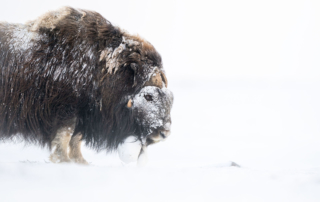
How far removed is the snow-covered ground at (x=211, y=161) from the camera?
6.04ft

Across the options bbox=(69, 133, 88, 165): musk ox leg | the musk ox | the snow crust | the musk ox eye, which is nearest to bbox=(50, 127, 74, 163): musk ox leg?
the musk ox

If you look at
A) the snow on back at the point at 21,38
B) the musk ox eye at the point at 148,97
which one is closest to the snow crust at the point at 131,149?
the musk ox eye at the point at 148,97

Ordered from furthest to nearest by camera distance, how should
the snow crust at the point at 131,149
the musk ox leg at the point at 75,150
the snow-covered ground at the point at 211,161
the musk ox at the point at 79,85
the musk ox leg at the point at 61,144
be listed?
the musk ox leg at the point at 75,150
the snow crust at the point at 131,149
the musk ox leg at the point at 61,144
the musk ox at the point at 79,85
the snow-covered ground at the point at 211,161

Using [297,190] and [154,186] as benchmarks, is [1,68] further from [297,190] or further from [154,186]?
[297,190]

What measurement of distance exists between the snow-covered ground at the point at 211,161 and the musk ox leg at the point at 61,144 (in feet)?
0.66

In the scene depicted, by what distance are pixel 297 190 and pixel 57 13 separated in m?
2.33

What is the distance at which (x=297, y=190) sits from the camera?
191cm

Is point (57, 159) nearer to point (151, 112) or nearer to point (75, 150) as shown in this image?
point (75, 150)

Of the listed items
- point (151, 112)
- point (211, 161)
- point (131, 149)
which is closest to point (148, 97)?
point (151, 112)

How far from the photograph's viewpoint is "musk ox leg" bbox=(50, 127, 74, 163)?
109 inches

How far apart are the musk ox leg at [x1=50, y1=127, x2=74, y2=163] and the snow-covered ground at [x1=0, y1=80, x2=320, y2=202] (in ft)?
0.66

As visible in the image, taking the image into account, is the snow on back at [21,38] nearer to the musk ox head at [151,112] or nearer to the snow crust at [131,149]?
the musk ox head at [151,112]

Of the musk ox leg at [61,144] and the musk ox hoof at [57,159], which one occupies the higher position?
the musk ox leg at [61,144]

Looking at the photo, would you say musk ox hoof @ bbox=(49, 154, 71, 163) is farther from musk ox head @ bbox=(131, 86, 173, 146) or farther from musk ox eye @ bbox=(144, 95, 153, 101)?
musk ox eye @ bbox=(144, 95, 153, 101)
